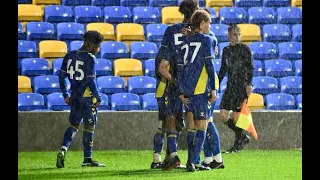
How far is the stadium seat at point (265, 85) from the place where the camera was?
1322 cm

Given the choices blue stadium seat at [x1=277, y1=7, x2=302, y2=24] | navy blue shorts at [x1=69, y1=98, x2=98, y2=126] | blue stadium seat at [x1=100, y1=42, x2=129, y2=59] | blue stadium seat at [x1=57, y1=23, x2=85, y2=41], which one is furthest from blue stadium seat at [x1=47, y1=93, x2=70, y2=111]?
blue stadium seat at [x1=277, y1=7, x2=302, y2=24]

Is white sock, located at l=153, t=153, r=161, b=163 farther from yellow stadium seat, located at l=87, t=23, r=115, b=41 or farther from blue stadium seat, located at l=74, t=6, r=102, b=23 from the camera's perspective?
blue stadium seat, located at l=74, t=6, r=102, b=23

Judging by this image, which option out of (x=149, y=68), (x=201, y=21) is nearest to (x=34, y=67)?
(x=149, y=68)

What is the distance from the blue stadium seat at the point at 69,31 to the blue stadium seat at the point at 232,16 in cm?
239

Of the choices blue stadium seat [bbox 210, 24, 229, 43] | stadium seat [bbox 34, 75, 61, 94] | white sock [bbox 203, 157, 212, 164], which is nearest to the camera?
white sock [bbox 203, 157, 212, 164]

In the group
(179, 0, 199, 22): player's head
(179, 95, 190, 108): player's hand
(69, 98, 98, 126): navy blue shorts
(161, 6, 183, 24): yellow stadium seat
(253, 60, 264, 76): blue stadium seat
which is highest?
(161, 6, 183, 24): yellow stadium seat

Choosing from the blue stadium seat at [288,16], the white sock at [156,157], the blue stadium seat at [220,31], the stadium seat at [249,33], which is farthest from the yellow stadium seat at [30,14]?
the white sock at [156,157]

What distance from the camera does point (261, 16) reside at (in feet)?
48.6

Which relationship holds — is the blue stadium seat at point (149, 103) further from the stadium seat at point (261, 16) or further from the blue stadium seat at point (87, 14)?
the stadium seat at point (261, 16)

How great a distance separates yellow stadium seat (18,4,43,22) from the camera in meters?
14.2

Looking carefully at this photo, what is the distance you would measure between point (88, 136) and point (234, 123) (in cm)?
252

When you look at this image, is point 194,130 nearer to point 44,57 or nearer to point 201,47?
point 201,47

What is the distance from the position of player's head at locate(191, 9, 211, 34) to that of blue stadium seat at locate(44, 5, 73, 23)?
21.6ft

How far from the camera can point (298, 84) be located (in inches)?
532
